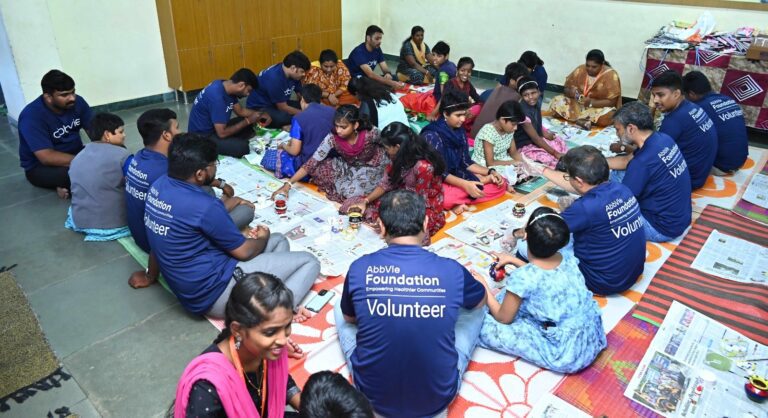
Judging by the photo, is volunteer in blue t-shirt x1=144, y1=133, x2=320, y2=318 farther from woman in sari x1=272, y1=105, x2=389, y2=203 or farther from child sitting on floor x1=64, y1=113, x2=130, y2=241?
woman in sari x1=272, y1=105, x2=389, y2=203

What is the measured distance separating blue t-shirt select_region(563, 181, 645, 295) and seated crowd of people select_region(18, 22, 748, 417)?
1 cm

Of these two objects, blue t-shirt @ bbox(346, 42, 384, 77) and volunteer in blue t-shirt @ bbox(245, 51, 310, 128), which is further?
blue t-shirt @ bbox(346, 42, 384, 77)

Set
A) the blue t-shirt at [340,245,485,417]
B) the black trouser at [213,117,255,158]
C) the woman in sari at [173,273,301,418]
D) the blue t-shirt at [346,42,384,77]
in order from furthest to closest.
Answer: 1. the blue t-shirt at [346,42,384,77]
2. the black trouser at [213,117,255,158]
3. the blue t-shirt at [340,245,485,417]
4. the woman in sari at [173,273,301,418]

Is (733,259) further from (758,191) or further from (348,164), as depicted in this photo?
(348,164)

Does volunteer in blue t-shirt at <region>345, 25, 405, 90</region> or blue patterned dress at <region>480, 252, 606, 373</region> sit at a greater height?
volunteer in blue t-shirt at <region>345, 25, 405, 90</region>

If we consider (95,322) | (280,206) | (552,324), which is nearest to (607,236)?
(552,324)

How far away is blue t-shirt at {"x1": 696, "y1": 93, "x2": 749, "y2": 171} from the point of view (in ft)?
15.8

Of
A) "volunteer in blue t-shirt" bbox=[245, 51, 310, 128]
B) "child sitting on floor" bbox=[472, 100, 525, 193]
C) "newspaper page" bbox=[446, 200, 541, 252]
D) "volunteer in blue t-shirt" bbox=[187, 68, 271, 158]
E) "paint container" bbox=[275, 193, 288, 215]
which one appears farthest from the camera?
"volunteer in blue t-shirt" bbox=[245, 51, 310, 128]

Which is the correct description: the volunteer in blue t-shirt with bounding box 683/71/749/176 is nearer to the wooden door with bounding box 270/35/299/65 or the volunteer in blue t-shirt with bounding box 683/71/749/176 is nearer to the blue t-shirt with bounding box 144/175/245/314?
the blue t-shirt with bounding box 144/175/245/314

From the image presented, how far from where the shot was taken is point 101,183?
3.63 metres

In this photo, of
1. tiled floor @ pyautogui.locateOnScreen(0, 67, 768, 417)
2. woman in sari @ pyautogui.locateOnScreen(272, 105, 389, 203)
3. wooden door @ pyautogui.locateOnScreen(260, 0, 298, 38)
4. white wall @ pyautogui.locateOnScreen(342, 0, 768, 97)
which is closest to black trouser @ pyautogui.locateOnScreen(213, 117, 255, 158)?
woman in sari @ pyautogui.locateOnScreen(272, 105, 389, 203)

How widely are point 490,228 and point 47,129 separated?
3.89 m

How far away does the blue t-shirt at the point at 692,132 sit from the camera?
14.2 ft

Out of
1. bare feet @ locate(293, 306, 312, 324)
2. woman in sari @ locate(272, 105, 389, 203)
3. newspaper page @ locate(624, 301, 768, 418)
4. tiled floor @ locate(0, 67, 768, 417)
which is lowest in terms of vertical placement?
tiled floor @ locate(0, 67, 768, 417)
